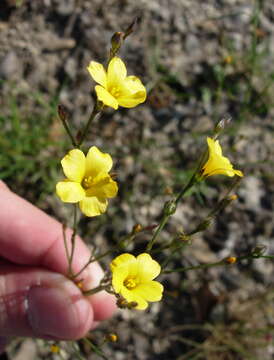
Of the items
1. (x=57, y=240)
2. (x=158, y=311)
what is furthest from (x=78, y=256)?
(x=158, y=311)

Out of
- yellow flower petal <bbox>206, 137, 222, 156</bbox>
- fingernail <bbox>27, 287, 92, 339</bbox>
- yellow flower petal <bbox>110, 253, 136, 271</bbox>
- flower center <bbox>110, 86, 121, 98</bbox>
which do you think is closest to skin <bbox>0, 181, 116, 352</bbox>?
fingernail <bbox>27, 287, 92, 339</bbox>

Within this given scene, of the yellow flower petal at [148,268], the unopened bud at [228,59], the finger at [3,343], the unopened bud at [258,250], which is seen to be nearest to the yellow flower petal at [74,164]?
the yellow flower petal at [148,268]

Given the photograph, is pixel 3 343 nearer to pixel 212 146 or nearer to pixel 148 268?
pixel 148 268

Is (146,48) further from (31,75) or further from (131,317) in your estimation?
(131,317)

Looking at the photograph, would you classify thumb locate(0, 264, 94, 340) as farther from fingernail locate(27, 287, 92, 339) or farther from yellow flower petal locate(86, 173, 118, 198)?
yellow flower petal locate(86, 173, 118, 198)

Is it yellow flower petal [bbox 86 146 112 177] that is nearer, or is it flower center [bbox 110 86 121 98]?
yellow flower petal [bbox 86 146 112 177]

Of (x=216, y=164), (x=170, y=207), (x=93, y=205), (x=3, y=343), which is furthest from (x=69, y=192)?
(x=3, y=343)
